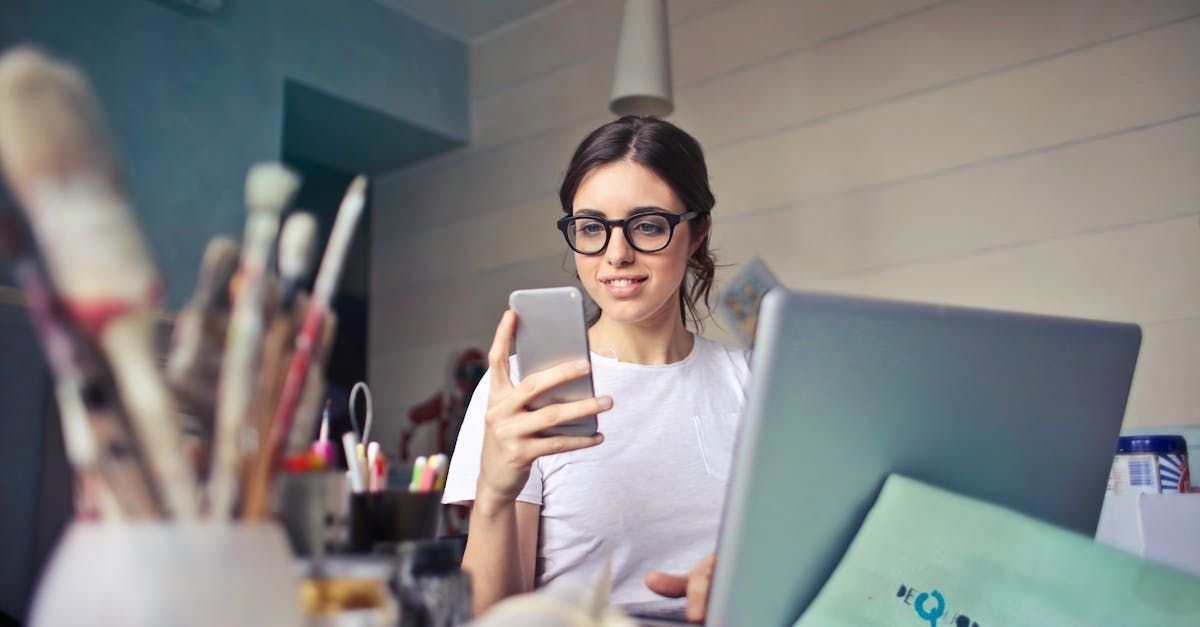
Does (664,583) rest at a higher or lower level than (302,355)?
lower

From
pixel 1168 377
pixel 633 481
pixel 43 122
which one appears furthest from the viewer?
pixel 1168 377

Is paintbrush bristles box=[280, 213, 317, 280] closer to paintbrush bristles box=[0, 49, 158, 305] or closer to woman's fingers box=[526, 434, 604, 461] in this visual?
paintbrush bristles box=[0, 49, 158, 305]

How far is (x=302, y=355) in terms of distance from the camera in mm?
448

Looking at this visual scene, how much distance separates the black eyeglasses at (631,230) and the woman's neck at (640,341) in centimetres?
17

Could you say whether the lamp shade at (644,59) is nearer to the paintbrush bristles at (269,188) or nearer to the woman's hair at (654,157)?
the woman's hair at (654,157)

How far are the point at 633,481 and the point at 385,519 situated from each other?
2.74 feet

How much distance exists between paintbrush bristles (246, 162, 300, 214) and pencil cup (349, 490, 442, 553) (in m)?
0.19

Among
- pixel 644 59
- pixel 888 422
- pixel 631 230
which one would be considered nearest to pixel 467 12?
pixel 644 59

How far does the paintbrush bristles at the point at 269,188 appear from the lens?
1.46 ft

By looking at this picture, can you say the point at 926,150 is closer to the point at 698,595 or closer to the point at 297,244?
the point at 698,595

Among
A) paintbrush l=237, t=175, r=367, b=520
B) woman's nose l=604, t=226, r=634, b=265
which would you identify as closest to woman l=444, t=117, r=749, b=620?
woman's nose l=604, t=226, r=634, b=265

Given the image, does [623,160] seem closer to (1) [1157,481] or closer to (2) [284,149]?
(1) [1157,481]

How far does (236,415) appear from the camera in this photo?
425mm

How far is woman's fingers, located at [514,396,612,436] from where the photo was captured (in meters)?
0.93
